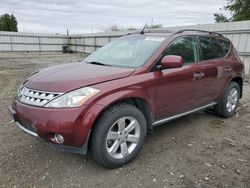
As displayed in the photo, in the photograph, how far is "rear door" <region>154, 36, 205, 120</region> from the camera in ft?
10.2

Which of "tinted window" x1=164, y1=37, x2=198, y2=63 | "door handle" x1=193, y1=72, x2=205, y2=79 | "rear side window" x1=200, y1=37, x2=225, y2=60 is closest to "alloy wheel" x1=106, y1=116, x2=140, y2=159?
"tinted window" x1=164, y1=37, x2=198, y2=63

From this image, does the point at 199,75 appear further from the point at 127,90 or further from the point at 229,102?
the point at 127,90

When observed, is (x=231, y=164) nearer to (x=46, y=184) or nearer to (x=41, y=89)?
(x=46, y=184)

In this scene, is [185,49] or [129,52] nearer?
[129,52]

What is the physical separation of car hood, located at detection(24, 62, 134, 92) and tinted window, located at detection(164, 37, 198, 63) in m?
0.89

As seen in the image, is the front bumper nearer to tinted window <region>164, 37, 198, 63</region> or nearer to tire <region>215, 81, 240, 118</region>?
tinted window <region>164, 37, 198, 63</region>

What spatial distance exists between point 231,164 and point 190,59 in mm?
1683

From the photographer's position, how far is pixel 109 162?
263cm

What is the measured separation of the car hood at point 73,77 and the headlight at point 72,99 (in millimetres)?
72

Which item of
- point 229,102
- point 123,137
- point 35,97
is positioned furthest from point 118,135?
point 229,102

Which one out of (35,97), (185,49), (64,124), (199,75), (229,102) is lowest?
(229,102)

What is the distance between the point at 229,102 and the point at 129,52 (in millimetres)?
2558

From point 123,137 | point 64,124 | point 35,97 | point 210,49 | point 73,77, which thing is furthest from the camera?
point 210,49

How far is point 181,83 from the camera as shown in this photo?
3.36 meters
